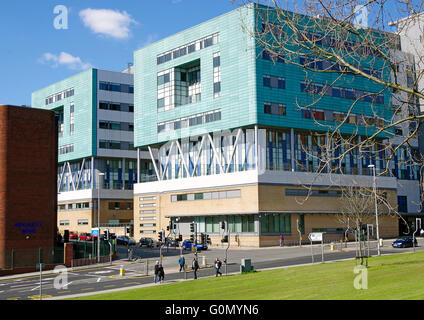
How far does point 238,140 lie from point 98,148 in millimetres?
40081

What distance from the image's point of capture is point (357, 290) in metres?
20.0

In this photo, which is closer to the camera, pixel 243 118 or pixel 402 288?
pixel 402 288

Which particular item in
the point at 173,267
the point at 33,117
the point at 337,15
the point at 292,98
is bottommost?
the point at 173,267

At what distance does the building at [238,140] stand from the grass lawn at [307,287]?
41667mm

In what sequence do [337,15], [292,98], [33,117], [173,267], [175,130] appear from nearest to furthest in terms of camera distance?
[337,15], [173,267], [33,117], [292,98], [175,130]

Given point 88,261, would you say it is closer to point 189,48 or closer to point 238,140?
point 238,140

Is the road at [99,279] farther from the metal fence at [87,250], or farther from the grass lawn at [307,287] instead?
the grass lawn at [307,287]

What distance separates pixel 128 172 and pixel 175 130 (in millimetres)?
29201

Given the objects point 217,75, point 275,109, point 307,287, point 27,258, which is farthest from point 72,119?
point 307,287

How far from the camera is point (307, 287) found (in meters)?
22.8

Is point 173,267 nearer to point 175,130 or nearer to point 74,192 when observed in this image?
point 175,130

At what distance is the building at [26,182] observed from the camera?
51.5 m

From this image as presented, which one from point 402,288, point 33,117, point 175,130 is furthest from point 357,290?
point 175,130

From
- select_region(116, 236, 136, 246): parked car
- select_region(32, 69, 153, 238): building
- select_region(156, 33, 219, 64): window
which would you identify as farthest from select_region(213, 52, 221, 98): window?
select_region(32, 69, 153, 238): building
